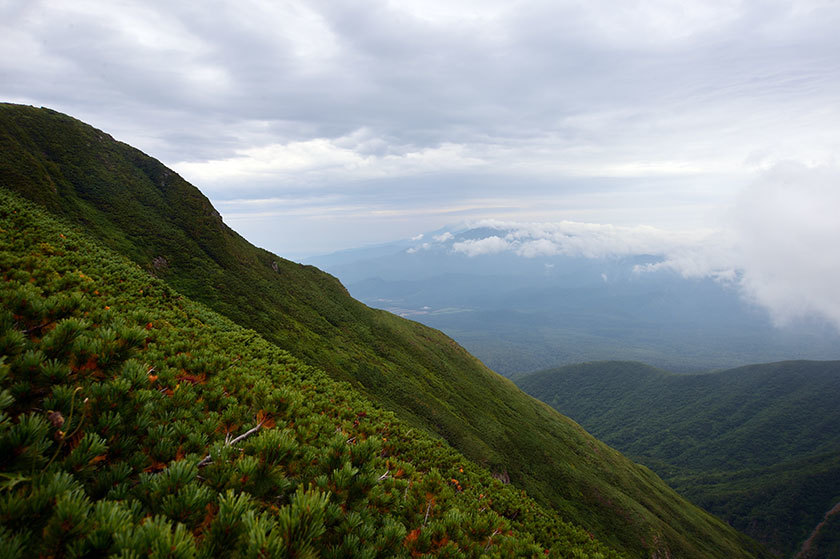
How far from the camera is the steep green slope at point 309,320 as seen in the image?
42.7 meters

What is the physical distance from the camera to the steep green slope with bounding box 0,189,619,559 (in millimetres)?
2320

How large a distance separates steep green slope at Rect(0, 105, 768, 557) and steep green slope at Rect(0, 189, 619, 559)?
1317 inches

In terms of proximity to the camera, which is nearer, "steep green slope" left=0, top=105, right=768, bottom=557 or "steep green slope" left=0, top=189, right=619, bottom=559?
"steep green slope" left=0, top=189, right=619, bottom=559

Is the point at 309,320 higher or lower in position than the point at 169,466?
lower

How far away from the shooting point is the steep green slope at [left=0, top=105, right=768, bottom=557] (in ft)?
140

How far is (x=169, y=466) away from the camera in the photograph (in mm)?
3523

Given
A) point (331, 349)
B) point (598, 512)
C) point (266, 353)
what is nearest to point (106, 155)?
point (331, 349)

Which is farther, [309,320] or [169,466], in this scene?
[309,320]

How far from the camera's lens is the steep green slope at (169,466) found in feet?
7.61

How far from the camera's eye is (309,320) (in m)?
54.8

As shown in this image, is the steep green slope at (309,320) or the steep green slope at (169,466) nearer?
the steep green slope at (169,466)

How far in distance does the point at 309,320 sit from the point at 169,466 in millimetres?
53832

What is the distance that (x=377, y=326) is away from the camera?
71.2 meters

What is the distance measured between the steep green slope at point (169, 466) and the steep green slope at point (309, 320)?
1317 inches
